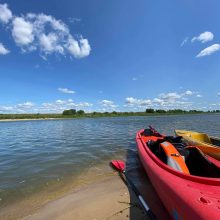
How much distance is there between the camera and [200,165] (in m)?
4.62

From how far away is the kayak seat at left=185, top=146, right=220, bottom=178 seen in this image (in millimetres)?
4289

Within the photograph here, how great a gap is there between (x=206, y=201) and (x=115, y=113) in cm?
10249

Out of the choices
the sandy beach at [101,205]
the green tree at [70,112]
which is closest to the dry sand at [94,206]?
the sandy beach at [101,205]

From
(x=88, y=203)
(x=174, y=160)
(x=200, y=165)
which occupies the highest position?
(x=174, y=160)

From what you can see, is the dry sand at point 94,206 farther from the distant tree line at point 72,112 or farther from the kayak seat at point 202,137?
the distant tree line at point 72,112

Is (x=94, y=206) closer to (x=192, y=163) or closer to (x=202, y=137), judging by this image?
(x=192, y=163)

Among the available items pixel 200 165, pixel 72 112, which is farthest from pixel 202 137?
pixel 72 112

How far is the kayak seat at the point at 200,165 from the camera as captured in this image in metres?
4.29

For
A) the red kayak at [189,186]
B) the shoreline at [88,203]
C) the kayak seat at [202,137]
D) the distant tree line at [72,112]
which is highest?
the distant tree line at [72,112]

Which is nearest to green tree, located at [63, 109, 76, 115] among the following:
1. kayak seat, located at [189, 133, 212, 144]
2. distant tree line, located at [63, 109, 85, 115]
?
distant tree line, located at [63, 109, 85, 115]

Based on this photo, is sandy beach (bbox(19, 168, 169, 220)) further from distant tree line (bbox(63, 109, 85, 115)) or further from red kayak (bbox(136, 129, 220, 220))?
distant tree line (bbox(63, 109, 85, 115))

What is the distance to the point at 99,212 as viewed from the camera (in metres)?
4.01

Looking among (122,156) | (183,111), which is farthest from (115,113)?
(122,156)

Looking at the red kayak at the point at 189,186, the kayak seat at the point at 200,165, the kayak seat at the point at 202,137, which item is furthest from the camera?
the kayak seat at the point at 202,137
